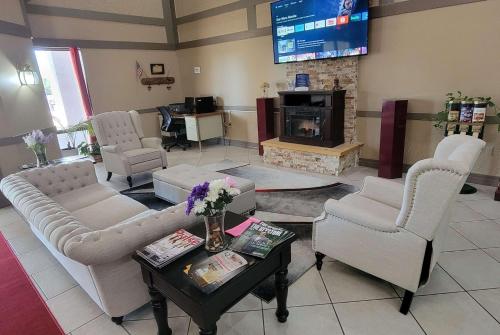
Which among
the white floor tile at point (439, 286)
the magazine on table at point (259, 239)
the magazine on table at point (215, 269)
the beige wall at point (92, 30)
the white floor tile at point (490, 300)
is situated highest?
the beige wall at point (92, 30)

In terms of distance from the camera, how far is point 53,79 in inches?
230

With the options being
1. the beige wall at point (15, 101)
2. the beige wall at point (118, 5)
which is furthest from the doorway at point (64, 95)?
the beige wall at point (15, 101)

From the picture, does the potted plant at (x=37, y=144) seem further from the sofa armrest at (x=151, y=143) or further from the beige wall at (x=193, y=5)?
the beige wall at (x=193, y=5)

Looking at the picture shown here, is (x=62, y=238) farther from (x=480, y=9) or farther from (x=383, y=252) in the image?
(x=480, y=9)

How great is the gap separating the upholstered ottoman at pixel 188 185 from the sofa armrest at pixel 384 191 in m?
1.14

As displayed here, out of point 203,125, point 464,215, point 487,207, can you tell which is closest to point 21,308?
point 464,215

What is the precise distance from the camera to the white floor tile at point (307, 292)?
1.93 metres

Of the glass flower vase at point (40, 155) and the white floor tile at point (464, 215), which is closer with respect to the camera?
the white floor tile at point (464, 215)

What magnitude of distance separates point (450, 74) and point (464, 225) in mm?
1947

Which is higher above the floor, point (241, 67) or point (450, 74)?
point (241, 67)

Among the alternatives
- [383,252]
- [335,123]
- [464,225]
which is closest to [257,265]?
[383,252]

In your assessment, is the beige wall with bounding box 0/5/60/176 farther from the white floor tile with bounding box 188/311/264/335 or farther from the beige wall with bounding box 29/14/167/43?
the white floor tile with bounding box 188/311/264/335

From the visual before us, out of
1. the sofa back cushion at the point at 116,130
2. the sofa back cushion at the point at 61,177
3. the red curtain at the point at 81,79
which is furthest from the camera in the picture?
the red curtain at the point at 81,79

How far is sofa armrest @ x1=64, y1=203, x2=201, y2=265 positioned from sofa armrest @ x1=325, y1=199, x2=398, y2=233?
3.09 ft
